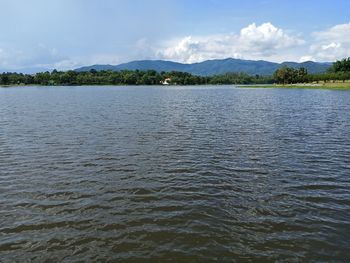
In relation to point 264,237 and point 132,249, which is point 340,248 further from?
point 132,249

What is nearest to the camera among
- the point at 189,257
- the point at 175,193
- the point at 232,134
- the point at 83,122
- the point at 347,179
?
the point at 189,257

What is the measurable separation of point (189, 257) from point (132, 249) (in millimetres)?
2028

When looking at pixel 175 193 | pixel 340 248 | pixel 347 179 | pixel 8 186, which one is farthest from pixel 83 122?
pixel 340 248

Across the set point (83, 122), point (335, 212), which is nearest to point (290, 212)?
point (335, 212)

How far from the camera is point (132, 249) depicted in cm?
1170

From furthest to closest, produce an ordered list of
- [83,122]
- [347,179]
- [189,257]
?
1. [83,122]
2. [347,179]
3. [189,257]

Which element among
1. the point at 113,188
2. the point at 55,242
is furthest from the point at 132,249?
the point at 113,188

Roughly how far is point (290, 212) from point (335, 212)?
79.6 inches

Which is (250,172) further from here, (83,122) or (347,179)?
(83,122)

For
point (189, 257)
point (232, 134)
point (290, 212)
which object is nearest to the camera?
point (189, 257)

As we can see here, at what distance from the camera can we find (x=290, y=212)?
14.8 m

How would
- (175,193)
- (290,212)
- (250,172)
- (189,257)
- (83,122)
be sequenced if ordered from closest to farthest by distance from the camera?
(189,257)
(290,212)
(175,193)
(250,172)
(83,122)

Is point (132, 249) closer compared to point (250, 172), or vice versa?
point (132, 249)

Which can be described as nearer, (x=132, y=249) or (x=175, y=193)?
(x=132, y=249)
